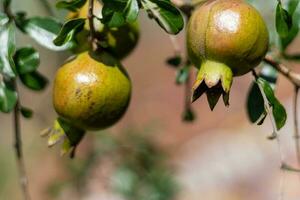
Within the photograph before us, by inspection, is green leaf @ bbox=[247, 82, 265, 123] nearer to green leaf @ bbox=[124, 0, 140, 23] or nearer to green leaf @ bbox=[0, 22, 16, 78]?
green leaf @ bbox=[124, 0, 140, 23]

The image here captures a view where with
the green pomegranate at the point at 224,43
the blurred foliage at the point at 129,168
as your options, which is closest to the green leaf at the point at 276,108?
the green pomegranate at the point at 224,43

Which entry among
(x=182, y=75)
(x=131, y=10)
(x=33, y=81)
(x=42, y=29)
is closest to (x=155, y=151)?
(x=182, y=75)

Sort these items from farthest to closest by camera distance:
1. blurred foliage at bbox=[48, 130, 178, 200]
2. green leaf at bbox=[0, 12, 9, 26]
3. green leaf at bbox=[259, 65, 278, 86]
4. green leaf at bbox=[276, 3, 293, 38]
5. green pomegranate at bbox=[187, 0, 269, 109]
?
1. blurred foliage at bbox=[48, 130, 178, 200]
2. green leaf at bbox=[259, 65, 278, 86]
3. green leaf at bbox=[0, 12, 9, 26]
4. green leaf at bbox=[276, 3, 293, 38]
5. green pomegranate at bbox=[187, 0, 269, 109]

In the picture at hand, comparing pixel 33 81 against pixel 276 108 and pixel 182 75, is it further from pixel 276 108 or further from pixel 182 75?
pixel 276 108

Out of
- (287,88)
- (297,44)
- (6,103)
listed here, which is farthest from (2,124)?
(6,103)

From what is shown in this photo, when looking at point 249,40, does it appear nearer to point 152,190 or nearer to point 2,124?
point 152,190

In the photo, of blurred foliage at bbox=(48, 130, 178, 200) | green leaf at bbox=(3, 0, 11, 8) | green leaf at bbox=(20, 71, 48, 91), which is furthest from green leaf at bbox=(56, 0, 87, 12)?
blurred foliage at bbox=(48, 130, 178, 200)

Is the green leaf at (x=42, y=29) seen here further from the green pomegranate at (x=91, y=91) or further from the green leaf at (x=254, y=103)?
the green leaf at (x=254, y=103)
